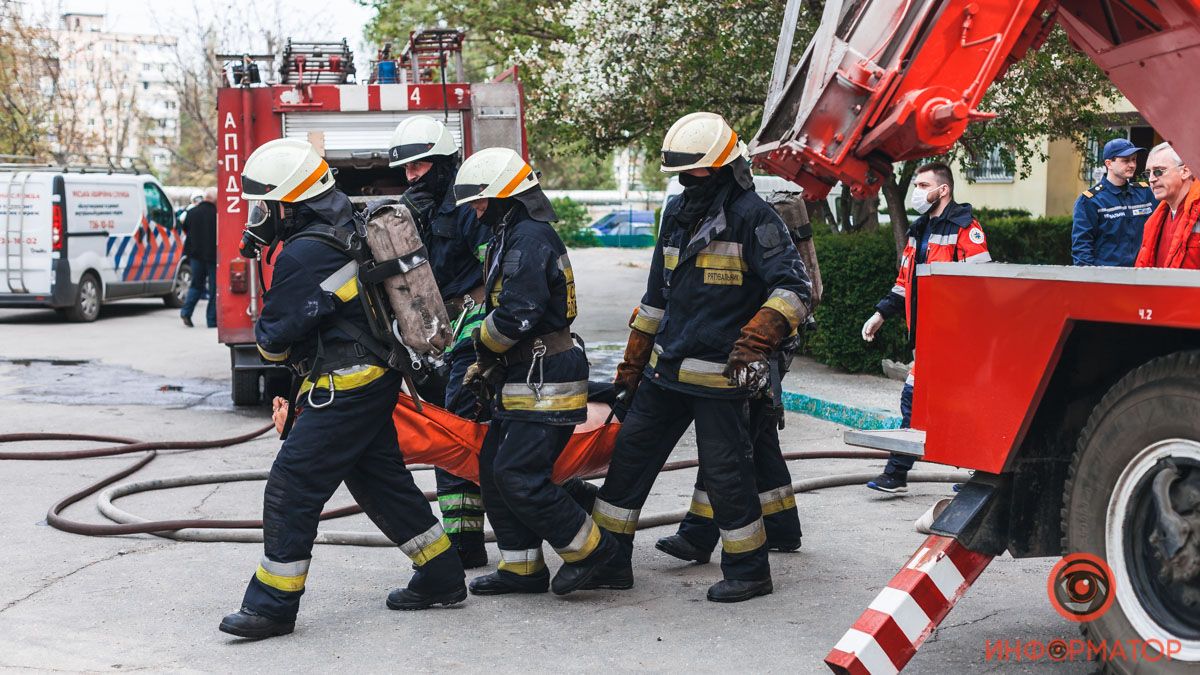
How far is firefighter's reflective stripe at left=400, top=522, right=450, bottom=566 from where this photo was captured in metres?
5.11

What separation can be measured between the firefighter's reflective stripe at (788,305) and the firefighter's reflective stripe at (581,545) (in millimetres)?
1161

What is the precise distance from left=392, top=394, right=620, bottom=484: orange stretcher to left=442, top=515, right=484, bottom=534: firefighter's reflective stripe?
32 centimetres

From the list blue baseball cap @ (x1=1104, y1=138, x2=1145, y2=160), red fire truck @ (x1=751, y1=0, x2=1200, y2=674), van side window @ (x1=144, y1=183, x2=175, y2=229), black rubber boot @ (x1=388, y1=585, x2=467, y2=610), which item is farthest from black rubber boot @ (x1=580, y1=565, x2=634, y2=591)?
van side window @ (x1=144, y1=183, x2=175, y2=229)

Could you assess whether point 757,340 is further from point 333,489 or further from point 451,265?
point 451,265

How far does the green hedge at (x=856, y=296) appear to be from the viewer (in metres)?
10.9

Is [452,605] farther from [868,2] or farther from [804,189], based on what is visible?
[868,2]

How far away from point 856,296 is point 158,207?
1181cm

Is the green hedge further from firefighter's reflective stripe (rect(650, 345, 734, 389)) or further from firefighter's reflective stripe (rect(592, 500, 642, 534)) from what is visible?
firefighter's reflective stripe (rect(650, 345, 734, 389))

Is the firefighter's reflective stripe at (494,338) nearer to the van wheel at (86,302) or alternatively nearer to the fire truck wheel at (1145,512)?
the fire truck wheel at (1145,512)

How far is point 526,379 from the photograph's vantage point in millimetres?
5223

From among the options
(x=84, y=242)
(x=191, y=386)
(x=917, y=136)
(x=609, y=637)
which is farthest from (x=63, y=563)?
(x=84, y=242)

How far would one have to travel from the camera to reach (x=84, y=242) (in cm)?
1723

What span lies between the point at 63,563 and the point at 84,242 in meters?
12.4

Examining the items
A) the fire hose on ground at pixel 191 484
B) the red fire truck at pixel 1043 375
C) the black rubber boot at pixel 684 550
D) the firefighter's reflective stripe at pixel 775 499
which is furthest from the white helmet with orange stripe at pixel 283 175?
the firefighter's reflective stripe at pixel 775 499
